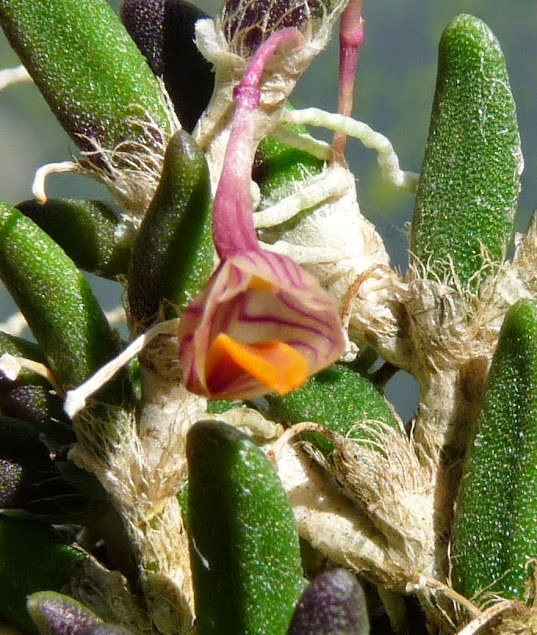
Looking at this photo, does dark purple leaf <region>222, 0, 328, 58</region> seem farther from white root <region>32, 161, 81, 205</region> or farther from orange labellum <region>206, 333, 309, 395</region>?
orange labellum <region>206, 333, 309, 395</region>

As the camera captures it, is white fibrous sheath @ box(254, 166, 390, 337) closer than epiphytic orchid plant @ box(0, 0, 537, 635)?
No

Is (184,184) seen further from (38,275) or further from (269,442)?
(269,442)

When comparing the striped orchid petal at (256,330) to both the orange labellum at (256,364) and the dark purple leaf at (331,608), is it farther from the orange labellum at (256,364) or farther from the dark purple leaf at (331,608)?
the dark purple leaf at (331,608)

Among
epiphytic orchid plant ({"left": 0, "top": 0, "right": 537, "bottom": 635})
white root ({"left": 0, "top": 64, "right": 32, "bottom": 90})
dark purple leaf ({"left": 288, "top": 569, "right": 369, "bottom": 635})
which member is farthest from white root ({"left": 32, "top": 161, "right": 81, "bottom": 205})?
dark purple leaf ({"left": 288, "top": 569, "right": 369, "bottom": 635})

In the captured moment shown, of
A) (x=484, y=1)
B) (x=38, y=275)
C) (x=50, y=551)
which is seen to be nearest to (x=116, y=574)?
(x=50, y=551)

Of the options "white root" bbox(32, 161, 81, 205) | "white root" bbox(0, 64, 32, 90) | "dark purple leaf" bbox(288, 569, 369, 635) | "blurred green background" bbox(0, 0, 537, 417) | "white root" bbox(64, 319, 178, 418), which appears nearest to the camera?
"dark purple leaf" bbox(288, 569, 369, 635)

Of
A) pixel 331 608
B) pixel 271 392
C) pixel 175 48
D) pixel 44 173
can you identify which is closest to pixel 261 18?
pixel 175 48

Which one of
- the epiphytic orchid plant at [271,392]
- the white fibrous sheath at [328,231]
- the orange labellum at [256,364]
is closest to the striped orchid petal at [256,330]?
the orange labellum at [256,364]
